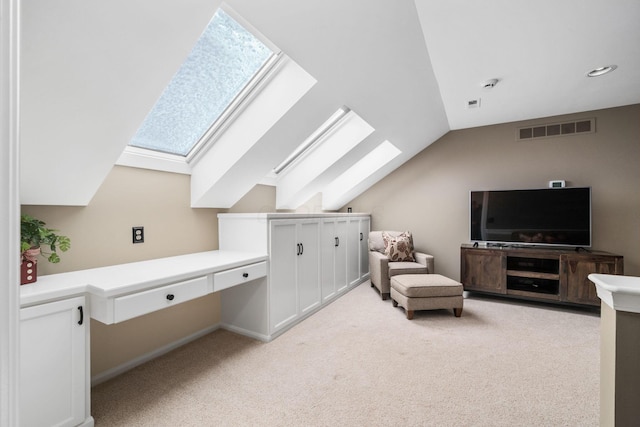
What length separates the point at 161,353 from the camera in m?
2.32

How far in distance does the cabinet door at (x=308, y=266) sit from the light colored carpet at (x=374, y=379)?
0.26 meters

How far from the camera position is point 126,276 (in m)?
1.72

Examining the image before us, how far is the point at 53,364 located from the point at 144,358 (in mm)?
899

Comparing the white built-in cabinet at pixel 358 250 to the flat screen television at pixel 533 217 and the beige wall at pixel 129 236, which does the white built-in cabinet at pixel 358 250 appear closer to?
the flat screen television at pixel 533 217

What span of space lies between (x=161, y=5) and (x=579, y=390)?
10.2ft

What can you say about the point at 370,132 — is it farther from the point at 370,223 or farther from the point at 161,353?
the point at 161,353

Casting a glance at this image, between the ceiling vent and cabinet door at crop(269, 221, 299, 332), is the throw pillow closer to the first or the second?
cabinet door at crop(269, 221, 299, 332)

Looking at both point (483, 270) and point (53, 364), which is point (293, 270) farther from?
point (483, 270)

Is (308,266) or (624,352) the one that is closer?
(624,352)

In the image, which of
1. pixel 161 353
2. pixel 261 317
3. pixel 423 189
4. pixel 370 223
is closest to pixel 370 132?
pixel 423 189

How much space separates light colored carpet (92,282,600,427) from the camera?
5.29 feet

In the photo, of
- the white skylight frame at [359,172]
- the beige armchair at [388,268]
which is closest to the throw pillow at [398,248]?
the beige armchair at [388,268]

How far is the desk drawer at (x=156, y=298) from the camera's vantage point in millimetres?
1514

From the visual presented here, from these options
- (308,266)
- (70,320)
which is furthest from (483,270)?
(70,320)
